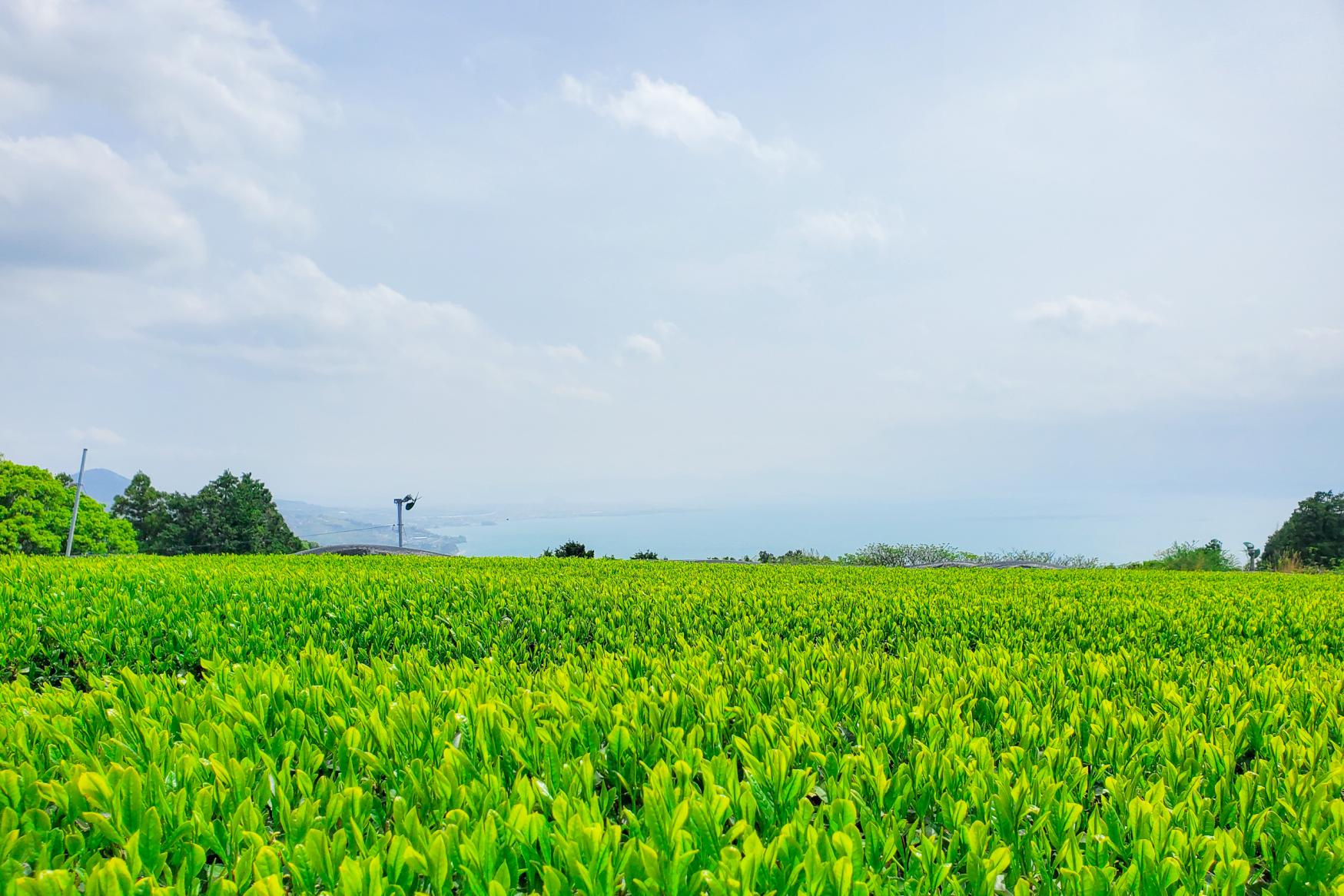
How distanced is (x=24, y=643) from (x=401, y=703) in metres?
5.02

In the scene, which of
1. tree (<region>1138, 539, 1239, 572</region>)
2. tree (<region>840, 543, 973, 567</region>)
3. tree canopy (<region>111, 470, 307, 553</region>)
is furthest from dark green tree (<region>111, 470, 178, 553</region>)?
tree (<region>1138, 539, 1239, 572</region>)

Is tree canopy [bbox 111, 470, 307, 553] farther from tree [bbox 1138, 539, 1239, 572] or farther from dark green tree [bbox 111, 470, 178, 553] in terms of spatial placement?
tree [bbox 1138, 539, 1239, 572]

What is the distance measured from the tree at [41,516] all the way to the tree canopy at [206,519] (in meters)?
11.0

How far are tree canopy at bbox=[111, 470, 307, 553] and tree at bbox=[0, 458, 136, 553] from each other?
435 inches

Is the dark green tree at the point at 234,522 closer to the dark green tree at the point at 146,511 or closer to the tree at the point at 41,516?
the dark green tree at the point at 146,511

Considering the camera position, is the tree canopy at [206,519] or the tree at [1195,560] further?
the tree canopy at [206,519]

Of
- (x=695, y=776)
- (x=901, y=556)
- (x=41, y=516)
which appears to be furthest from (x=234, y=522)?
(x=695, y=776)

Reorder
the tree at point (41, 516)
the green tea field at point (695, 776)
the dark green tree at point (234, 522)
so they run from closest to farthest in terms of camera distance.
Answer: the green tea field at point (695, 776)
the tree at point (41, 516)
the dark green tree at point (234, 522)

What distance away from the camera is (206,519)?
51.3 m

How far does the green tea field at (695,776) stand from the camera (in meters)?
1.78

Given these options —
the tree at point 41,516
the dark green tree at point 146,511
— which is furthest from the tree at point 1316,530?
the dark green tree at point 146,511

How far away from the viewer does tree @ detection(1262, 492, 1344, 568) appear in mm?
32031

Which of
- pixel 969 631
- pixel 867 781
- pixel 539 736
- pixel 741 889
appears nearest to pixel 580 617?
pixel 969 631

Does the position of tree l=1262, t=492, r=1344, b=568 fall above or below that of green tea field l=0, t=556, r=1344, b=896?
above
